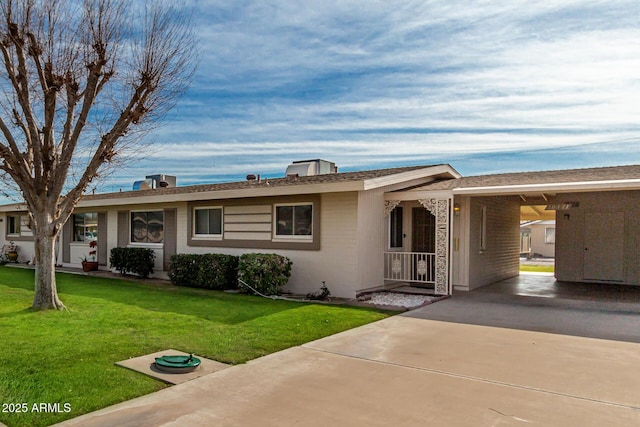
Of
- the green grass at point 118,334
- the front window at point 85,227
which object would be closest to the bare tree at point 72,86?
the green grass at point 118,334

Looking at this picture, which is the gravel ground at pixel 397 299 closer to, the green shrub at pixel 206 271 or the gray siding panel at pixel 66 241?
the green shrub at pixel 206 271

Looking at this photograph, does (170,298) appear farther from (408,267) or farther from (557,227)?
(557,227)

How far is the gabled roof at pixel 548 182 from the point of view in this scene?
28.7 ft

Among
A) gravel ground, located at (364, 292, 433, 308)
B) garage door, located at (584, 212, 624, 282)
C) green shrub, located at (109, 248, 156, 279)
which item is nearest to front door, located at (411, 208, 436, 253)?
gravel ground, located at (364, 292, 433, 308)

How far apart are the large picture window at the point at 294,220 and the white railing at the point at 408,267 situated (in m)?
2.12

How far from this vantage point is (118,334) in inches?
251

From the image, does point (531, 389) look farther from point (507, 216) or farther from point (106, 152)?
point (507, 216)

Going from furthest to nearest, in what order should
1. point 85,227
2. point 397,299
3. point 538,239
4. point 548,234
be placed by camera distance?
point 538,239, point 548,234, point 85,227, point 397,299

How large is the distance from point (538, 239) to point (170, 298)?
27.2 meters

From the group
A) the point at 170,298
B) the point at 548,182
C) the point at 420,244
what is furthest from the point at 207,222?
the point at 548,182

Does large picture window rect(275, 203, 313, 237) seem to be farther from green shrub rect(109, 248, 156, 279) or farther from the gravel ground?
green shrub rect(109, 248, 156, 279)

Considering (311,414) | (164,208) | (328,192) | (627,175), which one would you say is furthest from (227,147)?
(311,414)

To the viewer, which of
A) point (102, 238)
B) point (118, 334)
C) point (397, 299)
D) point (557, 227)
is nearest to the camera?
point (118, 334)

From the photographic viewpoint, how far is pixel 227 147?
61.3 feet
